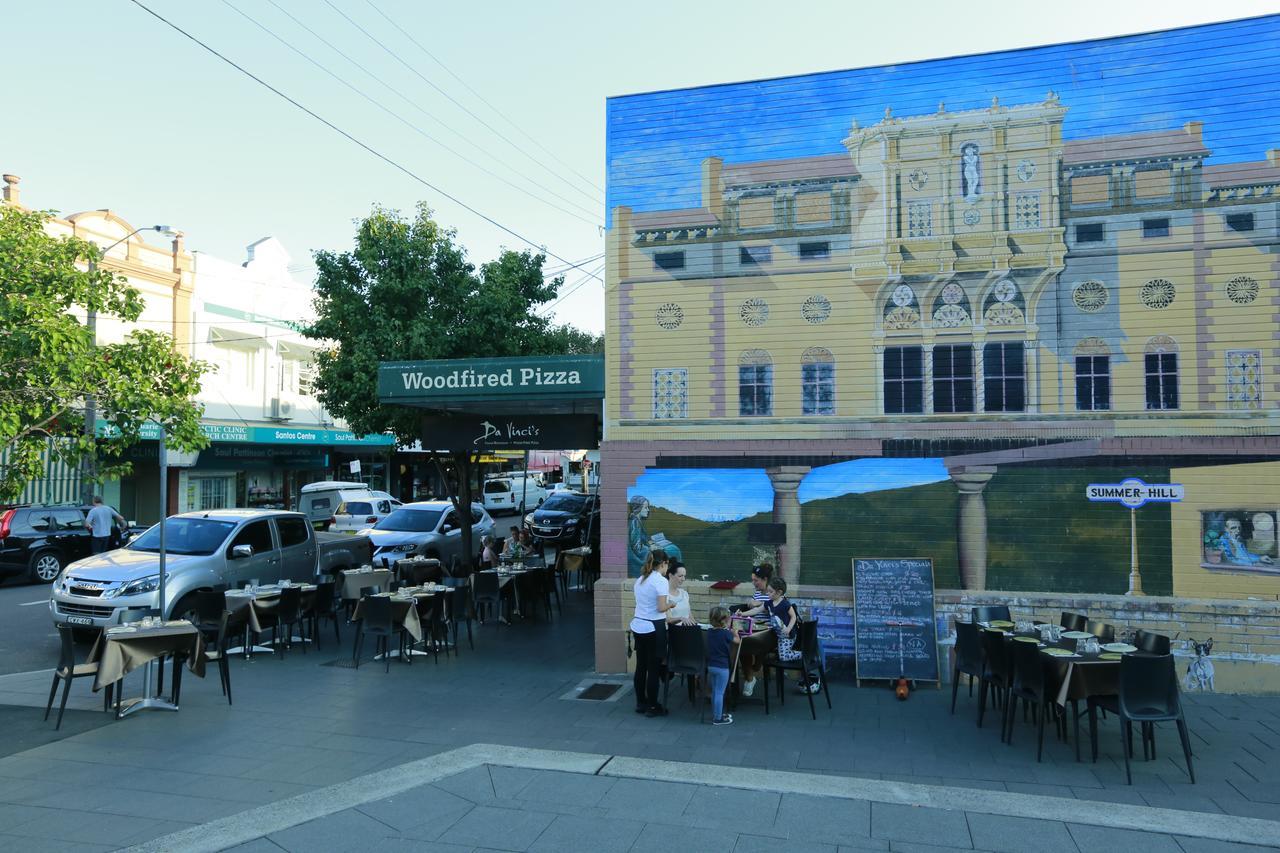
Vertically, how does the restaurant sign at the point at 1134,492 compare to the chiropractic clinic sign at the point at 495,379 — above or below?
below

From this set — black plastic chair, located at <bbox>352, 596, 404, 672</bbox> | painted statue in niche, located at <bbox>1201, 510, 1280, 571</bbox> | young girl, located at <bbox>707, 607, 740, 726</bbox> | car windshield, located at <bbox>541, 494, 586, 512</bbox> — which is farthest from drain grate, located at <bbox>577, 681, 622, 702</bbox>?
car windshield, located at <bbox>541, 494, 586, 512</bbox>

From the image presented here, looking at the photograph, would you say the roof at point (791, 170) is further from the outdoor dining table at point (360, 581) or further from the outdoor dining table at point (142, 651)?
the outdoor dining table at point (142, 651)

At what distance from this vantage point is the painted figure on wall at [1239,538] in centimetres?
909

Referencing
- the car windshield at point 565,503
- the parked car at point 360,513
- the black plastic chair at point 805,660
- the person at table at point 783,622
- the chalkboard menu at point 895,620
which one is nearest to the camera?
the black plastic chair at point 805,660

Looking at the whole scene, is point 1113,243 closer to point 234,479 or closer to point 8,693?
point 8,693

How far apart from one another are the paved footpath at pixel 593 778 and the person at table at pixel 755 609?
36 cm

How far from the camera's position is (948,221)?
32.7 ft

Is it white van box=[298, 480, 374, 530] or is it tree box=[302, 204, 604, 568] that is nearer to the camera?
tree box=[302, 204, 604, 568]

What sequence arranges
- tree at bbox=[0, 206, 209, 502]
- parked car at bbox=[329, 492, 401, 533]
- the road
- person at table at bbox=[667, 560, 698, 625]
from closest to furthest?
1. tree at bbox=[0, 206, 209, 502]
2. person at table at bbox=[667, 560, 698, 625]
3. the road
4. parked car at bbox=[329, 492, 401, 533]

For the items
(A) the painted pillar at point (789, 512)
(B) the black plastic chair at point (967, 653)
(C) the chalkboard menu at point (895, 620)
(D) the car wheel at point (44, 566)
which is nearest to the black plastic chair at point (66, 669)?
(A) the painted pillar at point (789, 512)

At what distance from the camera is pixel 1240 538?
914 cm

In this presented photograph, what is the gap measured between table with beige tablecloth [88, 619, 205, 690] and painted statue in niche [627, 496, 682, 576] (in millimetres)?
4798

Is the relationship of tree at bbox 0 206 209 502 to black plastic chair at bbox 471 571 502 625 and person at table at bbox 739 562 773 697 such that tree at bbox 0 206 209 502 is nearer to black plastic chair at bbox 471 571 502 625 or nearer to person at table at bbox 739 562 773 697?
black plastic chair at bbox 471 571 502 625

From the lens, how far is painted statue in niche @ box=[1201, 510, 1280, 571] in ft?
29.8
